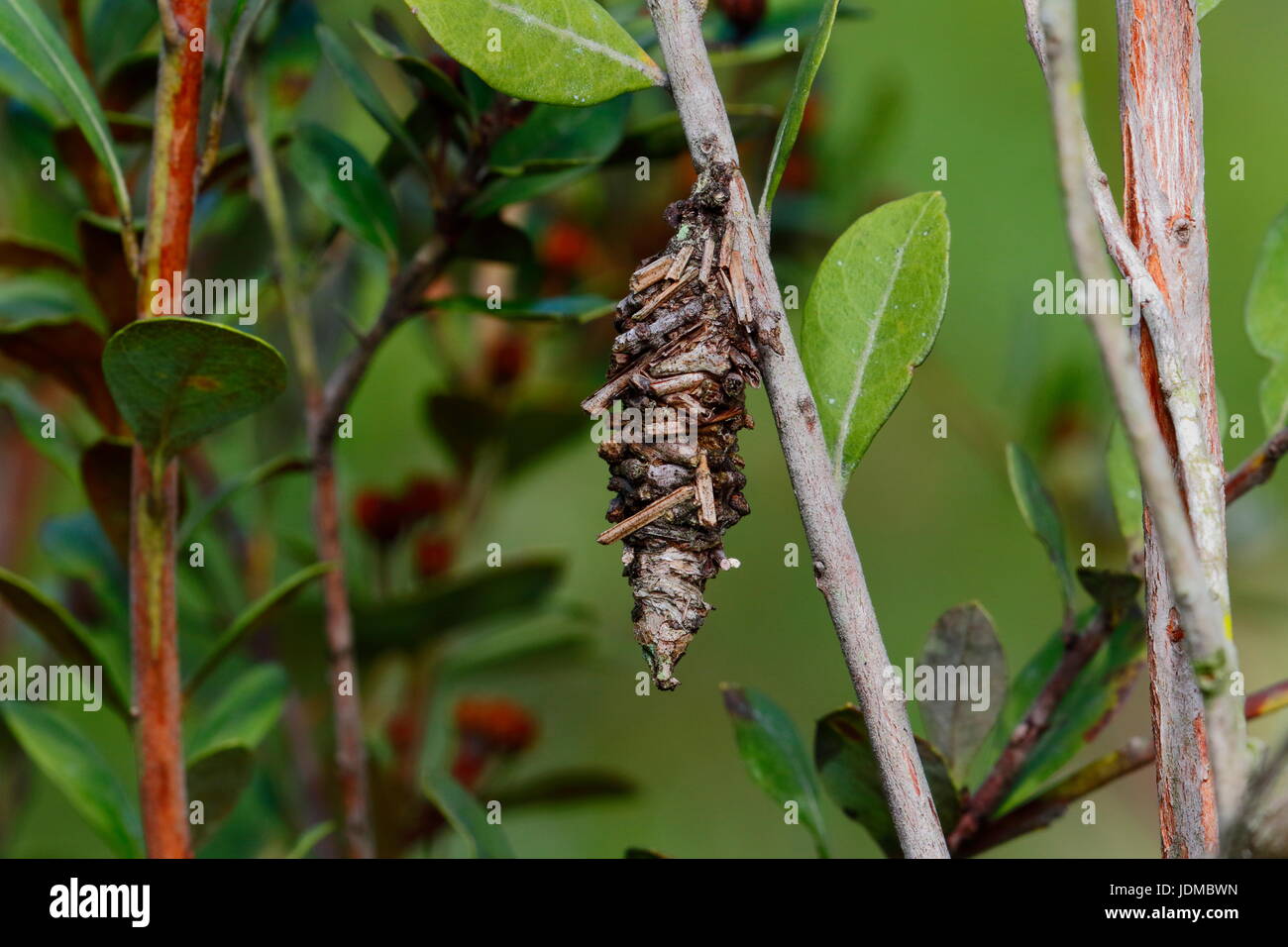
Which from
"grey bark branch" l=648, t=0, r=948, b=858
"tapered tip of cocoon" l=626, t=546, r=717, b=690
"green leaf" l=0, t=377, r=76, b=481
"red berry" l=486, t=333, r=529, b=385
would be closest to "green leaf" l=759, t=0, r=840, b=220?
"grey bark branch" l=648, t=0, r=948, b=858

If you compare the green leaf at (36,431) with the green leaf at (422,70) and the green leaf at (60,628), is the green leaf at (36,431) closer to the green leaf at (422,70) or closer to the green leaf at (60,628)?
the green leaf at (60,628)

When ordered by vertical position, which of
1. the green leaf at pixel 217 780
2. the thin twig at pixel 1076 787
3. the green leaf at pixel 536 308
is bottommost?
the thin twig at pixel 1076 787

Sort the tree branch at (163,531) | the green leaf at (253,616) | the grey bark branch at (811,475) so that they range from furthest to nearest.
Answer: the green leaf at (253,616), the tree branch at (163,531), the grey bark branch at (811,475)

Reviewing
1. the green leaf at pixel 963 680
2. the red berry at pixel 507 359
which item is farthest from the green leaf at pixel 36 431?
the green leaf at pixel 963 680

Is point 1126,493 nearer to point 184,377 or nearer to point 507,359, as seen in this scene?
point 184,377

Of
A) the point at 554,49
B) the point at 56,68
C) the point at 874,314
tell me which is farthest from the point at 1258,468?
the point at 56,68

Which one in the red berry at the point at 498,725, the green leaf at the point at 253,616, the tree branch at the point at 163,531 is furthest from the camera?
the red berry at the point at 498,725

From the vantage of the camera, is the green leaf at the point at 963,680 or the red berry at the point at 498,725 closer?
the green leaf at the point at 963,680

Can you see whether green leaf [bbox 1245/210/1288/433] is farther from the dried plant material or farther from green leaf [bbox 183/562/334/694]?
green leaf [bbox 183/562/334/694]
